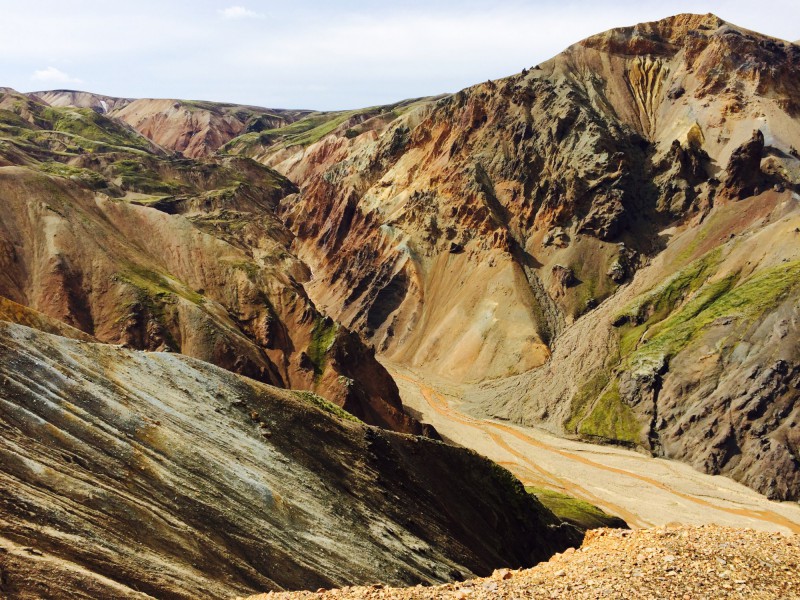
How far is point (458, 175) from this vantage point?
126m

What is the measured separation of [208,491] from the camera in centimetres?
2405

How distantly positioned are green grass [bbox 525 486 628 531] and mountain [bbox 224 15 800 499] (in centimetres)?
2654

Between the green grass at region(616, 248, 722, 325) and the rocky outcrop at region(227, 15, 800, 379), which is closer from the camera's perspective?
the green grass at region(616, 248, 722, 325)

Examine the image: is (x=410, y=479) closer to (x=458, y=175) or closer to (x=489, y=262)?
(x=489, y=262)

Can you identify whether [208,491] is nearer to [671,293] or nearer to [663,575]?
[663,575]

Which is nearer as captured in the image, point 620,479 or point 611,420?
point 620,479

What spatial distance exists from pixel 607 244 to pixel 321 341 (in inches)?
2251

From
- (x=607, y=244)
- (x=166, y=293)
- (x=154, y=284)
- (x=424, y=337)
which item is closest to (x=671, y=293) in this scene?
(x=607, y=244)

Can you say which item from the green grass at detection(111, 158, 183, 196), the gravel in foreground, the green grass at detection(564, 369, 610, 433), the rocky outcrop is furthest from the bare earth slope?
the green grass at detection(111, 158, 183, 196)

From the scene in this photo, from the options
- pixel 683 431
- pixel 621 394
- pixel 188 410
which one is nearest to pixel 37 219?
pixel 188 410

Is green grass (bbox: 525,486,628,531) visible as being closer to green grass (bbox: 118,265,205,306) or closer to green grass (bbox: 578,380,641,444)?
green grass (bbox: 578,380,641,444)

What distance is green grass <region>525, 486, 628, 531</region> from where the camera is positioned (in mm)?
45981

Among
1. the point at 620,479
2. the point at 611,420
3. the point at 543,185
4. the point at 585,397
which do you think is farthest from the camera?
the point at 543,185

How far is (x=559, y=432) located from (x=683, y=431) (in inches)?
570
